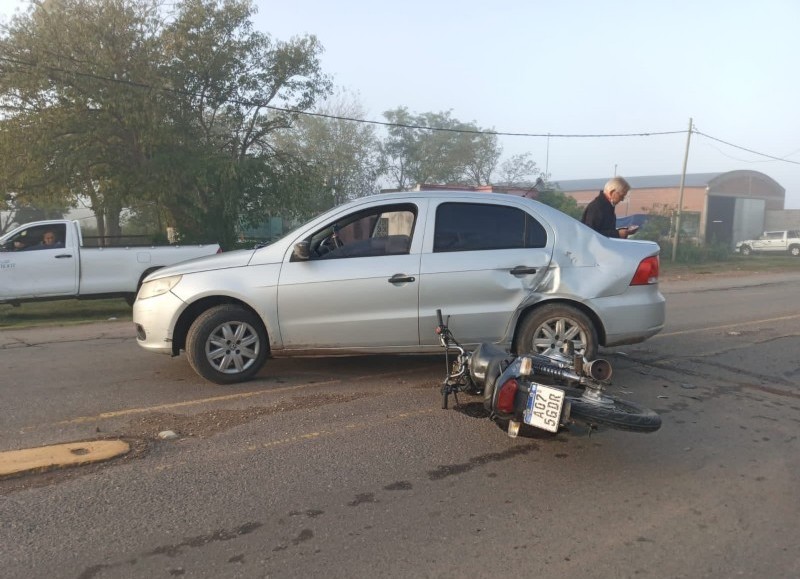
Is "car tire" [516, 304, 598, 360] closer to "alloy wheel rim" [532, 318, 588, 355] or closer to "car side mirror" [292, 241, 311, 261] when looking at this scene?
"alloy wheel rim" [532, 318, 588, 355]

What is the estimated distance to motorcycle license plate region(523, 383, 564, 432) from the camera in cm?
392

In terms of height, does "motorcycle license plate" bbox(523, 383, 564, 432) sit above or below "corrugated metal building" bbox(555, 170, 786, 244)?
below

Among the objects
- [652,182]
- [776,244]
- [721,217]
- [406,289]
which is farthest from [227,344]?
[652,182]

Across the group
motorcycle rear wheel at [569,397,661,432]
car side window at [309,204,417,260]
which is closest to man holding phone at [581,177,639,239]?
car side window at [309,204,417,260]

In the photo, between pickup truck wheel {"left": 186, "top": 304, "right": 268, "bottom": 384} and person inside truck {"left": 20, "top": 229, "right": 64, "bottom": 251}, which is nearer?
pickup truck wheel {"left": 186, "top": 304, "right": 268, "bottom": 384}

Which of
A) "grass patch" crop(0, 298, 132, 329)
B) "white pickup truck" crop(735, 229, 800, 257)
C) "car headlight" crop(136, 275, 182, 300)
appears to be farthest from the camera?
"white pickup truck" crop(735, 229, 800, 257)

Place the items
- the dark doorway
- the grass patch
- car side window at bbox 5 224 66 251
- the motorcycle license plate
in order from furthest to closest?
the dark doorway → car side window at bbox 5 224 66 251 → the grass patch → the motorcycle license plate

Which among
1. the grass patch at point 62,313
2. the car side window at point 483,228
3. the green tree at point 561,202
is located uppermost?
the green tree at point 561,202

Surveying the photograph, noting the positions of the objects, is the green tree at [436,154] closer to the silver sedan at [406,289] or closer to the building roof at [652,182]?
the building roof at [652,182]

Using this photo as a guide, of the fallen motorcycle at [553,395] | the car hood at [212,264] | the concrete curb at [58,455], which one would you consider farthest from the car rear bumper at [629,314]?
the concrete curb at [58,455]

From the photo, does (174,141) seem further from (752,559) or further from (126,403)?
(752,559)

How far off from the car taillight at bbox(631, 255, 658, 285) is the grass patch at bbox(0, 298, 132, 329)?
29.2ft

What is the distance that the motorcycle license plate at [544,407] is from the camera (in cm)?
392

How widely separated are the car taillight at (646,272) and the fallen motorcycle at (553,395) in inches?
75.1
